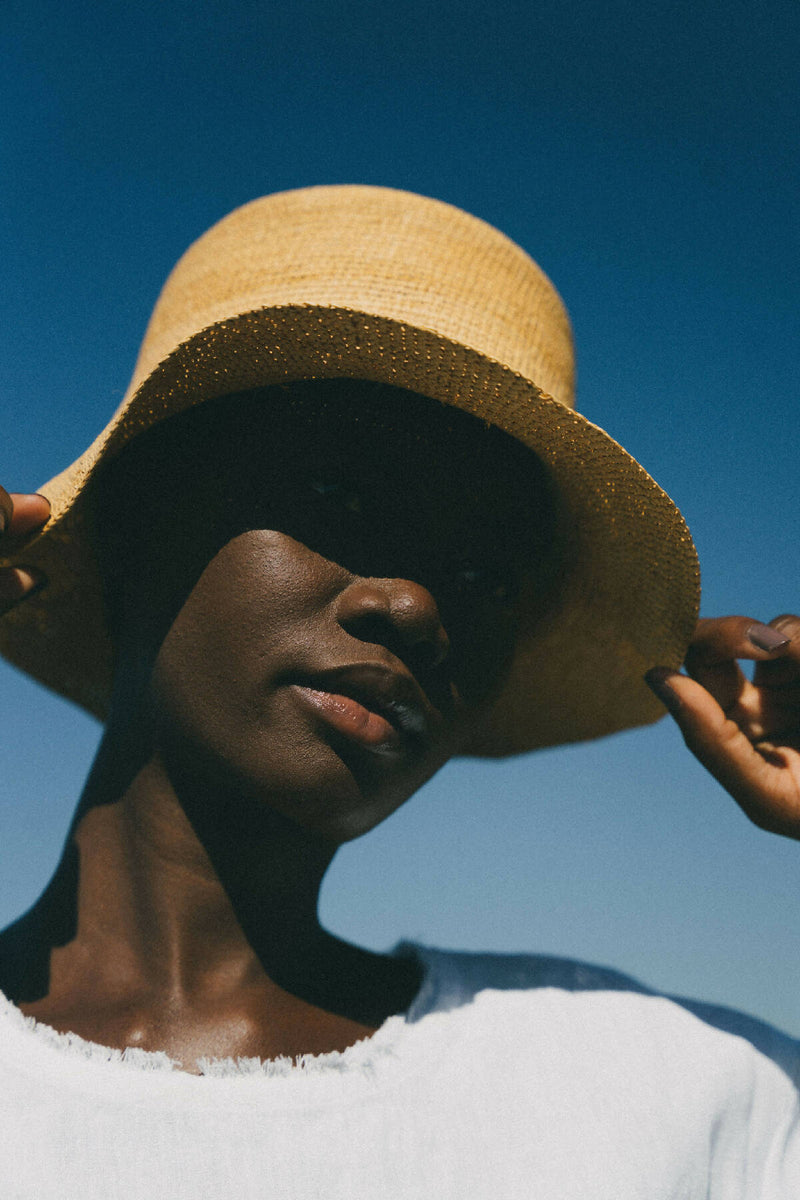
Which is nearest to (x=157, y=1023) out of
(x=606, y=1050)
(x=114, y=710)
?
(x=114, y=710)

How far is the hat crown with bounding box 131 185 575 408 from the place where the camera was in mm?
1916

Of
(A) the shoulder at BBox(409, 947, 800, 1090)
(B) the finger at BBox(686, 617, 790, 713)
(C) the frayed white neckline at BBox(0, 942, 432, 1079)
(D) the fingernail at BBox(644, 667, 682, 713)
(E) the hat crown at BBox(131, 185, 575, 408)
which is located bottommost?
(C) the frayed white neckline at BBox(0, 942, 432, 1079)

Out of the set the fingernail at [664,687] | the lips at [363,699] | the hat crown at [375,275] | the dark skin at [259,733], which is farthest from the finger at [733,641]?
the lips at [363,699]

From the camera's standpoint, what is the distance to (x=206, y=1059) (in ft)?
5.69

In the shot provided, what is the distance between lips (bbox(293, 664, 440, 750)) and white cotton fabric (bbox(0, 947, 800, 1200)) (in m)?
0.63

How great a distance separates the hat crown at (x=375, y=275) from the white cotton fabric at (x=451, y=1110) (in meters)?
1.34

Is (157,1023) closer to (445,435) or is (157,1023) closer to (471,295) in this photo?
(445,435)

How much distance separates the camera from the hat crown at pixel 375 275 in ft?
6.29

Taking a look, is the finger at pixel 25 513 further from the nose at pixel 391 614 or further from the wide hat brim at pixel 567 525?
the nose at pixel 391 614

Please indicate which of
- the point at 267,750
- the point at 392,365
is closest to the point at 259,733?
the point at 267,750

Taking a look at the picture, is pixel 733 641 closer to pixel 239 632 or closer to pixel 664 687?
pixel 664 687

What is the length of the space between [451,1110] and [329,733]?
2.49 ft

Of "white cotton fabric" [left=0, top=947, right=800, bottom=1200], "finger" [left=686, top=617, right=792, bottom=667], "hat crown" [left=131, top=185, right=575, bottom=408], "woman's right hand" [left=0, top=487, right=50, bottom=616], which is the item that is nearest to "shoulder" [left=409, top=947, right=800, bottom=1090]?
"white cotton fabric" [left=0, top=947, right=800, bottom=1200]

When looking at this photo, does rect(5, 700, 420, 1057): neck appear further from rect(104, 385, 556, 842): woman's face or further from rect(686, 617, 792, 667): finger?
rect(686, 617, 792, 667): finger
